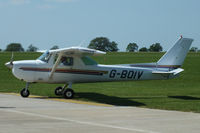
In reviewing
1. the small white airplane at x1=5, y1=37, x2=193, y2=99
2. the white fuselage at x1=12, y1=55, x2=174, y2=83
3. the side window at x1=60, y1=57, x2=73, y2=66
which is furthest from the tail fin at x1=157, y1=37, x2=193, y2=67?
the side window at x1=60, y1=57, x2=73, y2=66

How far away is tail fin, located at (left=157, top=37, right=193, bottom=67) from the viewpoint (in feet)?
74.4

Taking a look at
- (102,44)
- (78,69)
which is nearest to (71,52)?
(78,69)

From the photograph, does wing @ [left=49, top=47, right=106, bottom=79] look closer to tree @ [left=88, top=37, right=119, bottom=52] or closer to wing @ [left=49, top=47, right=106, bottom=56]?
wing @ [left=49, top=47, right=106, bottom=56]

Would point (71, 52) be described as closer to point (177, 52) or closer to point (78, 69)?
point (78, 69)

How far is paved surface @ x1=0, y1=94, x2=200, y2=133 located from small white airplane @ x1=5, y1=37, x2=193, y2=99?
572cm

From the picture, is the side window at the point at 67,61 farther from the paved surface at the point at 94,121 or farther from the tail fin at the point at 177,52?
the paved surface at the point at 94,121

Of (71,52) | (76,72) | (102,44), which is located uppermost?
(102,44)

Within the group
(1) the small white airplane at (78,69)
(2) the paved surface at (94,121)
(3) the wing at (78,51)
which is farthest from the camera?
(1) the small white airplane at (78,69)

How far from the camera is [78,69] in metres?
21.2

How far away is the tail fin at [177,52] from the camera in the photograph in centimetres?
2269

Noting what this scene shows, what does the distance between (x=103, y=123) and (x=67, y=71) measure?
390 inches

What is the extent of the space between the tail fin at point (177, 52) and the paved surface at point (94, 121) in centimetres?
825

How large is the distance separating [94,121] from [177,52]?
11.9 m

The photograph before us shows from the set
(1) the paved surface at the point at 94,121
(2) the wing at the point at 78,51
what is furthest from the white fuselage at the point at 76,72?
(1) the paved surface at the point at 94,121
